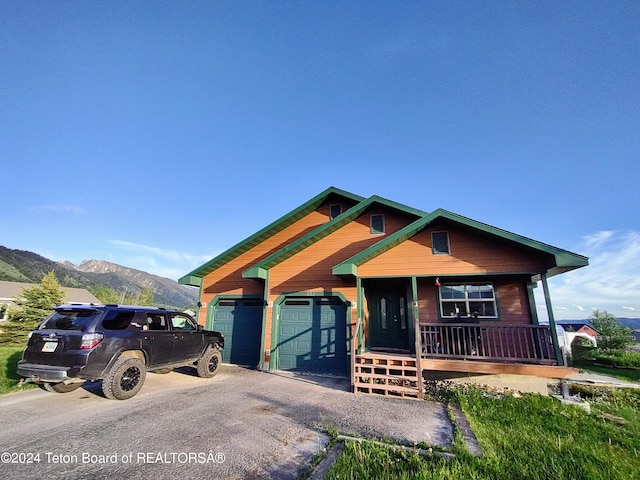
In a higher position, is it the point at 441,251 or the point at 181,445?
the point at 441,251

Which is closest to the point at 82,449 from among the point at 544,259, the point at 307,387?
the point at 307,387

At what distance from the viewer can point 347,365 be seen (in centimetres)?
940

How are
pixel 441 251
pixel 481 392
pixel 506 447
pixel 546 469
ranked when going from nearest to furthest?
pixel 546 469 < pixel 506 447 < pixel 481 392 < pixel 441 251

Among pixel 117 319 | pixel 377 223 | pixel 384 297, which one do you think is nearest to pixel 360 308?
pixel 384 297

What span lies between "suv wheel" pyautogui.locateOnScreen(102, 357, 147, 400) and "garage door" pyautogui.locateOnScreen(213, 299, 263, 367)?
502 cm

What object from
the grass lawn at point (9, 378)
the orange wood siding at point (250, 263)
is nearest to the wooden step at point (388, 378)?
the orange wood siding at point (250, 263)

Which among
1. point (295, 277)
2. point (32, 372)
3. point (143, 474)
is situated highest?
point (295, 277)

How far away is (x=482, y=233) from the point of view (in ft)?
28.1

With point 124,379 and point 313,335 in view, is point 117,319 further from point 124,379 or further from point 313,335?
point 313,335

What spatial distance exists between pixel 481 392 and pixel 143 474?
7753 mm

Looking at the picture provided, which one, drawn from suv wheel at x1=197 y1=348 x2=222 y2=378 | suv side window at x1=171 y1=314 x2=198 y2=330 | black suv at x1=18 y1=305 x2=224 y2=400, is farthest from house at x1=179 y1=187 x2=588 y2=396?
black suv at x1=18 y1=305 x2=224 y2=400

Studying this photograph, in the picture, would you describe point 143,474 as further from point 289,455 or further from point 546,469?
point 546,469

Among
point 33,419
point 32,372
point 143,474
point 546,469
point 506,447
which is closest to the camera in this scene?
point 143,474

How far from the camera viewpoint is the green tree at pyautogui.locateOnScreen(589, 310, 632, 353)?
2537 cm
